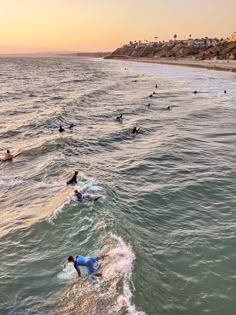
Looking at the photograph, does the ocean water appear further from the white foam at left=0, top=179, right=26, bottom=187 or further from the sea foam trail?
the white foam at left=0, top=179, right=26, bottom=187

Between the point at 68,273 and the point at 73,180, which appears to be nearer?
the point at 68,273

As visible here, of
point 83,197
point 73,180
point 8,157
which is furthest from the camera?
point 8,157

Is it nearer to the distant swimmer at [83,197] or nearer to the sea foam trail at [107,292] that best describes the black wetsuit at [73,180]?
the distant swimmer at [83,197]

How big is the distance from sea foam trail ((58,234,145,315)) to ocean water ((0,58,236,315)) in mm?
37

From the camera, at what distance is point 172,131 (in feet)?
135

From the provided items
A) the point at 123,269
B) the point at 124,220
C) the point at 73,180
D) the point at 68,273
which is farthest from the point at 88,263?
the point at 73,180

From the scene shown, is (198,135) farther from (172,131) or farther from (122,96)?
(122,96)

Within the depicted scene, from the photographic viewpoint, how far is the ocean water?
14273 millimetres

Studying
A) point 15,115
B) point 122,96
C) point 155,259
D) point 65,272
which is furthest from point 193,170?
point 122,96

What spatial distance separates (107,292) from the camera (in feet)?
46.5

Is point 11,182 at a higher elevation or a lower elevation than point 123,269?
lower

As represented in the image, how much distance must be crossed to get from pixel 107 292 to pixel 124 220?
19.3 ft

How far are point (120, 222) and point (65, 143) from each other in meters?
17.9

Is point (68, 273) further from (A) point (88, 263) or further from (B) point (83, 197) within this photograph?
(B) point (83, 197)
